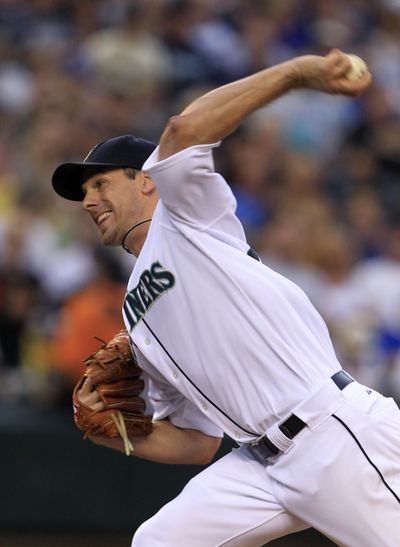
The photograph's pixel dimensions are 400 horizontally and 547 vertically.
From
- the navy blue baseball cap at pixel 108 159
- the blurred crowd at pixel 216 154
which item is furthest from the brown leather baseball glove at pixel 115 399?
the blurred crowd at pixel 216 154

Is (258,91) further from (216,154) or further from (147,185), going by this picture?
(216,154)

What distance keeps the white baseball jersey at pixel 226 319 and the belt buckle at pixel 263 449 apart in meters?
0.03

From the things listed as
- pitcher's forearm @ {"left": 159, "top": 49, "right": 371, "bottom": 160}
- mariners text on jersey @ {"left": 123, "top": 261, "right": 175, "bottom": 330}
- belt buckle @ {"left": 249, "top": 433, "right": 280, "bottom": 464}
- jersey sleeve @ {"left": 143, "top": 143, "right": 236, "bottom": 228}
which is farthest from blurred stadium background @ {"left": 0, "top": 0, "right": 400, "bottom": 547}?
pitcher's forearm @ {"left": 159, "top": 49, "right": 371, "bottom": 160}

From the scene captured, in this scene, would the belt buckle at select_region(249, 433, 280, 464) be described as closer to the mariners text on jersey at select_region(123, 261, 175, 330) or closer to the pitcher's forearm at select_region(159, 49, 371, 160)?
the mariners text on jersey at select_region(123, 261, 175, 330)

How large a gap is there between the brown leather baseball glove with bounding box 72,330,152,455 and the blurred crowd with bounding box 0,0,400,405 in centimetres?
214

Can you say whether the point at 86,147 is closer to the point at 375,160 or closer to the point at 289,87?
the point at 375,160

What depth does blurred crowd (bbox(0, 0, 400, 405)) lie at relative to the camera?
6184 millimetres

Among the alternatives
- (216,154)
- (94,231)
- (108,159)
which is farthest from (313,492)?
(216,154)

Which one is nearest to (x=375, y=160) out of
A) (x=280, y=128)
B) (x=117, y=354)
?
(x=280, y=128)

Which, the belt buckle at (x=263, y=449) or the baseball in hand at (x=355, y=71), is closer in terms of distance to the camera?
the baseball in hand at (x=355, y=71)

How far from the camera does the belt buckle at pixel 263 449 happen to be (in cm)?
320

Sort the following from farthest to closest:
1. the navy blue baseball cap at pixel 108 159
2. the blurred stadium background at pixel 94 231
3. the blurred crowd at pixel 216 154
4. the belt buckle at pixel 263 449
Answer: the blurred crowd at pixel 216 154
the blurred stadium background at pixel 94 231
the navy blue baseball cap at pixel 108 159
the belt buckle at pixel 263 449

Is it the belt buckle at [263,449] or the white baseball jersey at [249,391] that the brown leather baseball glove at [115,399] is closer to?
the white baseball jersey at [249,391]

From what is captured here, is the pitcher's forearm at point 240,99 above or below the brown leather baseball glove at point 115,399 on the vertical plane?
above
